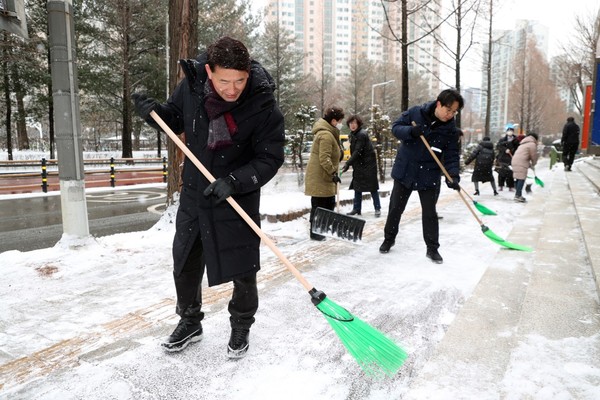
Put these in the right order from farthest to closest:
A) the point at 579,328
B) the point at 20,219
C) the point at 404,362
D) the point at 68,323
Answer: the point at 20,219
the point at 68,323
the point at 579,328
the point at 404,362

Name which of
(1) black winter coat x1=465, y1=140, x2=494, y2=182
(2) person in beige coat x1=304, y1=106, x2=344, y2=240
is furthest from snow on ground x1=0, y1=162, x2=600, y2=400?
(1) black winter coat x1=465, y1=140, x2=494, y2=182

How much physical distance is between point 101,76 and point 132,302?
2466 cm

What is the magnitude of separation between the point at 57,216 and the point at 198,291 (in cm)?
810

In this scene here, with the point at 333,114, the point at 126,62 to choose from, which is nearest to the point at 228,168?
the point at 333,114

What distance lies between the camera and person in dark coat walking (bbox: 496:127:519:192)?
10914mm

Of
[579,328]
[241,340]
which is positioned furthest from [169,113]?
[579,328]

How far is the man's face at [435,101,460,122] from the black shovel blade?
61.5 inches

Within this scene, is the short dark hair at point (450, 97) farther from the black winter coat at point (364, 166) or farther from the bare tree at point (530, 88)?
the bare tree at point (530, 88)

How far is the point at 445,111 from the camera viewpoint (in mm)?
4473

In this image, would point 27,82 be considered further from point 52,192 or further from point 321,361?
point 321,361

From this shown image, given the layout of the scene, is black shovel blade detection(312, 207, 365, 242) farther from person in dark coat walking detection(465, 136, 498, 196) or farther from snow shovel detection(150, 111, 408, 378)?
person in dark coat walking detection(465, 136, 498, 196)

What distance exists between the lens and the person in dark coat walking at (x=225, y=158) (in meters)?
2.33

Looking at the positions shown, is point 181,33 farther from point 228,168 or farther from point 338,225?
point 228,168

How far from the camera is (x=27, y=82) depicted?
2342cm
